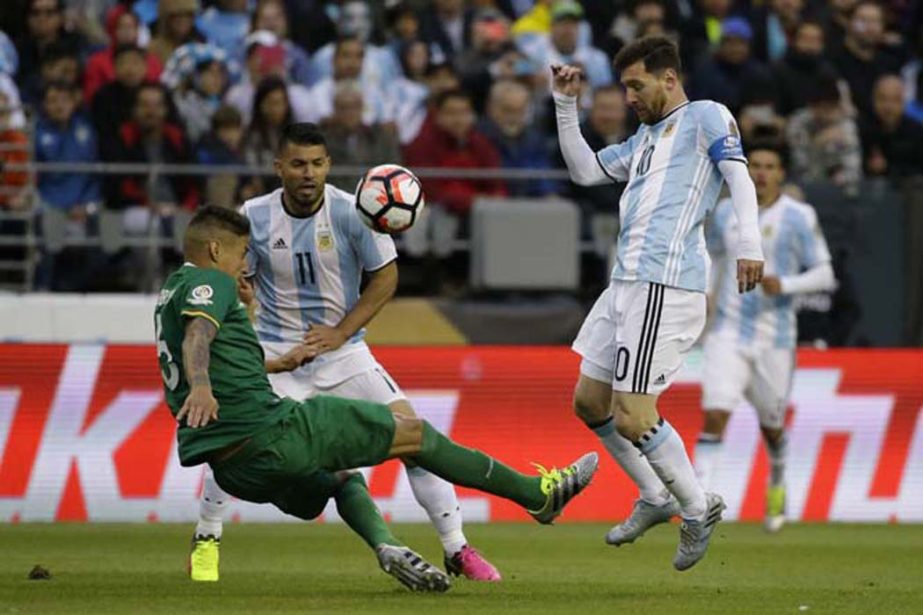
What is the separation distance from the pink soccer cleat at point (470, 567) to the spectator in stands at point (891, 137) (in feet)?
32.8

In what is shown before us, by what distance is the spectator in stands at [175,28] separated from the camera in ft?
61.4

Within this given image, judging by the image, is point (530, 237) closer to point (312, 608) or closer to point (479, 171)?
point (479, 171)

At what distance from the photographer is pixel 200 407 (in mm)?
8648

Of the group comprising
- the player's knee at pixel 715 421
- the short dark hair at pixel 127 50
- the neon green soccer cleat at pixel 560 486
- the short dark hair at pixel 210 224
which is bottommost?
the player's knee at pixel 715 421

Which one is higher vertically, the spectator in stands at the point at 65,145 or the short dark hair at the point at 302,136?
the short dark hair at the point at 302,136

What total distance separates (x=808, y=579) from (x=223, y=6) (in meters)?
10.4

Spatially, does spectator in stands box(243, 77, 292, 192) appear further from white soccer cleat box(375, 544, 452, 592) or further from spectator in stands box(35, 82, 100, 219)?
white soccer cleat box(375, 544, 452, 592)

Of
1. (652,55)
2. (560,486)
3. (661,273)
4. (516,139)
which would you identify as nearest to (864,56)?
(516,139)

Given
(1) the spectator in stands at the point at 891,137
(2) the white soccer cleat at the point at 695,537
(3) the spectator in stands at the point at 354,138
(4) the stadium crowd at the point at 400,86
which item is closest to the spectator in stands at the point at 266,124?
(4) the stadium crowd at the point at 400,86

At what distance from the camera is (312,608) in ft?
29.2

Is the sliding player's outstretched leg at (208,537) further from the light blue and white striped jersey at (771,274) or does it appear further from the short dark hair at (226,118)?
the short dark hair at (226,118)

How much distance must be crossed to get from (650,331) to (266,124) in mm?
8229

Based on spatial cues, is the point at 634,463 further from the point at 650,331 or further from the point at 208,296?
the point at 208,296

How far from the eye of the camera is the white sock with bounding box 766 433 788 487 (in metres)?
14.7
